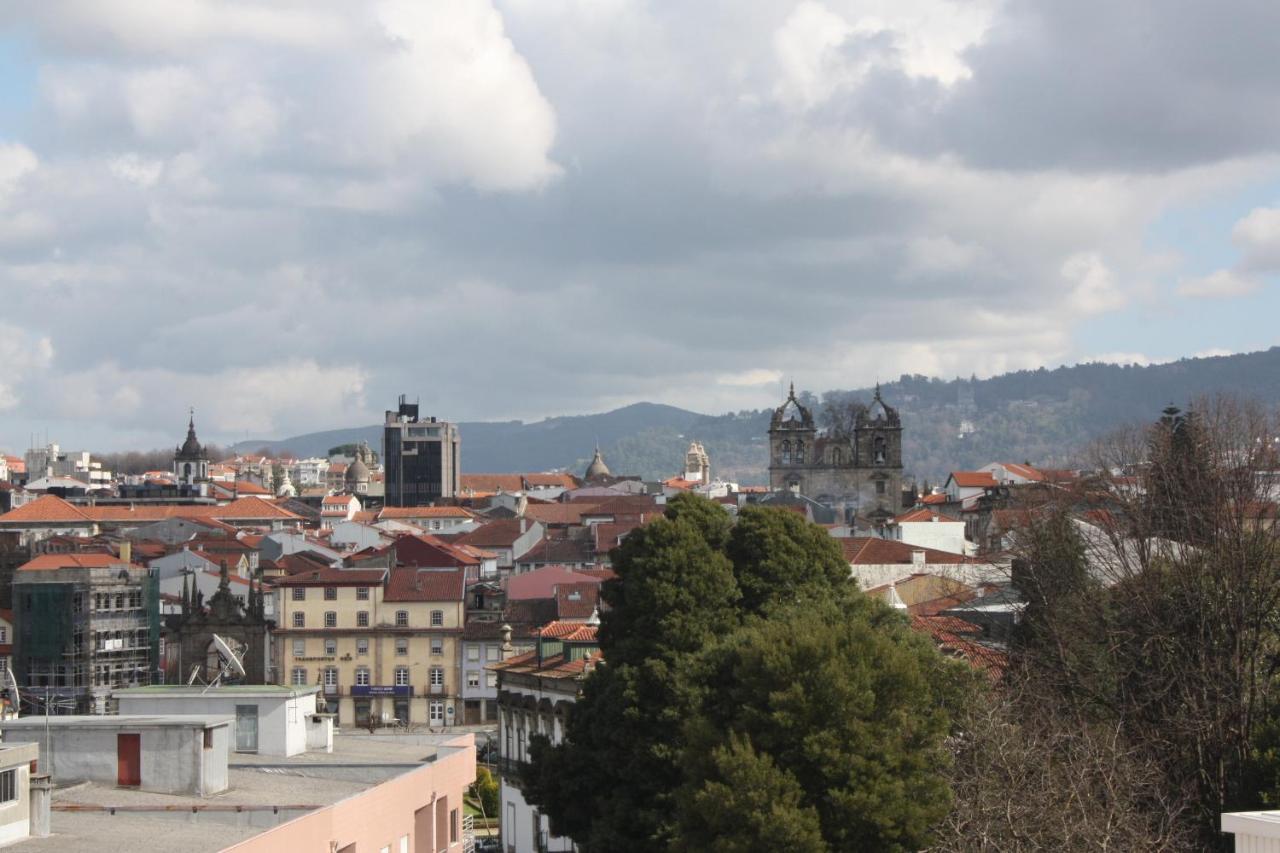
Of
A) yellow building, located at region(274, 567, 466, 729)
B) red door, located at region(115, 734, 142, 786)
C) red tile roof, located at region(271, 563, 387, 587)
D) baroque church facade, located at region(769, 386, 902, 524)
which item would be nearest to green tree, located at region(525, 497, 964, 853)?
red door, located at region(115, 734, 142, 786)

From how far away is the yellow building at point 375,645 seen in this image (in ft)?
268

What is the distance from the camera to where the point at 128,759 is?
82.3ft

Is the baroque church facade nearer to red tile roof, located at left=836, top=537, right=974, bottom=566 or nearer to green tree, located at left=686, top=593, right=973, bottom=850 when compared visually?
red tile roof, located at left=836, top=537, right=974, bottom=566

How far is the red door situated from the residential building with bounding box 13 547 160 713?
183ft

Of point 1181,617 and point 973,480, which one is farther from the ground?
point 973,480

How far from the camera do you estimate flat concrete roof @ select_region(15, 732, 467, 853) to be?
21.2 metres

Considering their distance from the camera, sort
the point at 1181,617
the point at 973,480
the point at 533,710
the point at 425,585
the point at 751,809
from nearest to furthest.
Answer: the point at 751,809
the point at 1181,617
the point at 533,710
the point at 425,585
the point at 973,480

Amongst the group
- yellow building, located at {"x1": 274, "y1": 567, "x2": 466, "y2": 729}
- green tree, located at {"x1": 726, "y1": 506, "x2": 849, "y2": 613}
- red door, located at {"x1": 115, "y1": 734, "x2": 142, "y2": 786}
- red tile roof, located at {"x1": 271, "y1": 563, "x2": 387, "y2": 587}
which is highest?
green tree, located at {"x1": 726, "y1": 506, "x2": 849, "y2": 613}

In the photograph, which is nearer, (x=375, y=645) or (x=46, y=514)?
(x=375, y=645)

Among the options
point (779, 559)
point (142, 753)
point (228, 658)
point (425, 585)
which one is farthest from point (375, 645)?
point (142, 753)

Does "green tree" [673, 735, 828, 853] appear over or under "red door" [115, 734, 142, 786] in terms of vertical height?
under

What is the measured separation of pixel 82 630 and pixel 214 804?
62693mm

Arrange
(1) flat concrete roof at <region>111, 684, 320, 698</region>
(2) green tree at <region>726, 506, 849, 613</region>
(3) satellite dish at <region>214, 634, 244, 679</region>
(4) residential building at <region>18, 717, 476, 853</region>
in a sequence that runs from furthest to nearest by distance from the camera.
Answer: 1. (3) satellite dish at <region>214, 634, 244, 679</region>
2. (2) green tree at <region>726, 506, 849, 613</region>
3. (1) flat concrete roof at <region>111, 684, 320, 698</region>
4. (4) residential building at <region>18, 717, 476, 853</region>

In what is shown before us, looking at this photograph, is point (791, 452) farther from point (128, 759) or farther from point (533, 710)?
point (128, 759)
